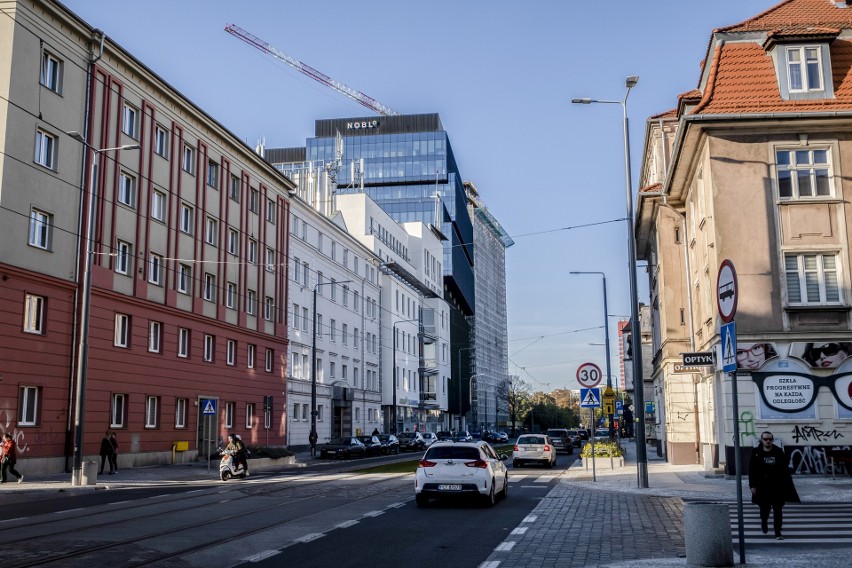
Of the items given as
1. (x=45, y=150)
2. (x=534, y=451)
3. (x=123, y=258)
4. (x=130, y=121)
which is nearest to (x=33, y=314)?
(x=45, y=150)

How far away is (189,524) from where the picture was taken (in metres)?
14.9

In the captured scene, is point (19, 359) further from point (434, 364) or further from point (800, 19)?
point (434, 364)

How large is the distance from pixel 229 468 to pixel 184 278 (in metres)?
14.0

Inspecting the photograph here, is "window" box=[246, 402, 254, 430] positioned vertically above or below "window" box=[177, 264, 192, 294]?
below

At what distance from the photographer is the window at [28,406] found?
28.2 m

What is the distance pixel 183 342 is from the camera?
40.0 metres

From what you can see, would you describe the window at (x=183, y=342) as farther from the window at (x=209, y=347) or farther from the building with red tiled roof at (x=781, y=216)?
the building with red tiled roof at (x=781, y=216)

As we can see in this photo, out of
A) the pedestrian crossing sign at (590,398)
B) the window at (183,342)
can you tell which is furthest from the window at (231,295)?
the pedestrian crossing sign at (590,398)

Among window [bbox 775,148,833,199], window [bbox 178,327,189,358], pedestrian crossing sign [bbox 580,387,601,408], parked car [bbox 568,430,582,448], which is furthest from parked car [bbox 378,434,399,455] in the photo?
window [bbox 775,148,833,199]

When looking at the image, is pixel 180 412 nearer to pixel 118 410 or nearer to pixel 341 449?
pixel 118 410

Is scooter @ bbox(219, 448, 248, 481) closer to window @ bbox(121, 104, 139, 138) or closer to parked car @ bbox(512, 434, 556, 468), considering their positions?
parked car @ bbox(512, 434, 556, 468)

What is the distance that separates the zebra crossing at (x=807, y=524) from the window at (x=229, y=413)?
101 feet

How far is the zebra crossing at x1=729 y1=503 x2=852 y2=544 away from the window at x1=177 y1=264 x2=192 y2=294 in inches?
1121

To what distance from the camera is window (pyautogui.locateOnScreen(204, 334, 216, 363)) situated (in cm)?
4203
